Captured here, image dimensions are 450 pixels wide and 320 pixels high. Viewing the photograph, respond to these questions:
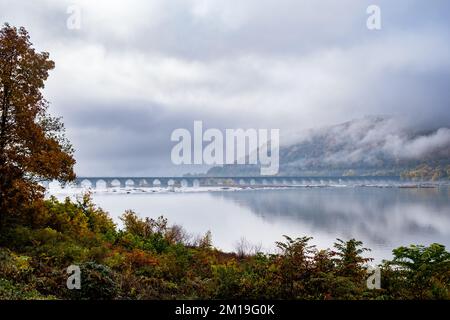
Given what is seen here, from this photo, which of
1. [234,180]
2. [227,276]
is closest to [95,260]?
[227,276]

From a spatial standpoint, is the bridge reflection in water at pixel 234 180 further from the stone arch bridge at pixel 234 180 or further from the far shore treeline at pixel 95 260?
the far shore treeline at pixel 95 260

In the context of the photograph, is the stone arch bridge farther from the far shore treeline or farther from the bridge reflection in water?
the far shore treeline

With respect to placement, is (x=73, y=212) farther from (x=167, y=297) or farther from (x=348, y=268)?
(x=348, y=268)

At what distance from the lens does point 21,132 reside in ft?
56.1

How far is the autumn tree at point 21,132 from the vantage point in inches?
669

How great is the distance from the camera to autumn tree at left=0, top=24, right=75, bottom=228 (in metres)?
17.0

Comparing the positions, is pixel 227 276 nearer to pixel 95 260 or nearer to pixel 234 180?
pixel 95 260

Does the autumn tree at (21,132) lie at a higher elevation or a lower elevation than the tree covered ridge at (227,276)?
higher

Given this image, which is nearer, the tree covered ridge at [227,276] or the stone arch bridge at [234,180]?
the tree covered ridge at [227,276]

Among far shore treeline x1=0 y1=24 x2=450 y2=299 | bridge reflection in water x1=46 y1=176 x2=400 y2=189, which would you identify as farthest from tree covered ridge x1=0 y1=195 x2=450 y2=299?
bridge reflection in water x1=46 y1=176 x2=400 y2=189

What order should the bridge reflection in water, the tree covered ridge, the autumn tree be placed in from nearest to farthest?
the tree covered ridge
the autumn tree
the bridge reflection in water

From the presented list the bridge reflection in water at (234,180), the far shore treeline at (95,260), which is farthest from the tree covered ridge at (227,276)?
the bridge reflection in water at (234,180)

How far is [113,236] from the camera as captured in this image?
22.7 m
